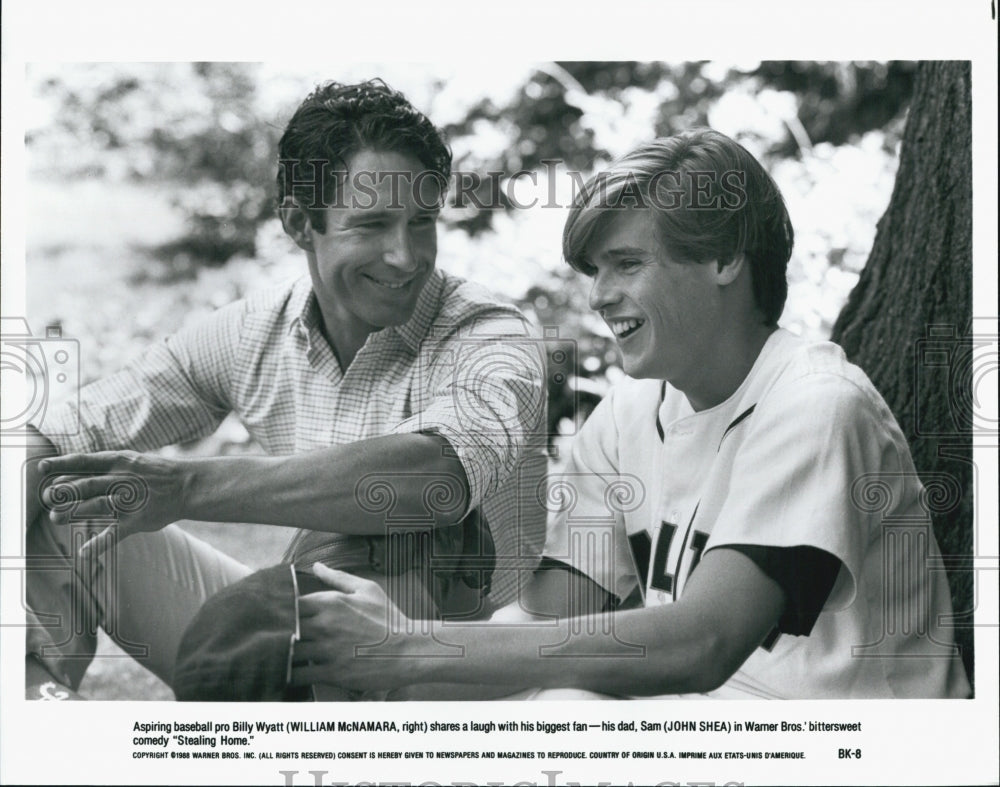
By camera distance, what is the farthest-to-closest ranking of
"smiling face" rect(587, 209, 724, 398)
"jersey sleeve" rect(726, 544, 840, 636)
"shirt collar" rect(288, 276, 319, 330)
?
"shirt collar" rect(288, 276, 319, 330) < "smiling face" rect(587, 209, 724, 398) < "jersey sleeve" rect(726, 544, 840, 636)

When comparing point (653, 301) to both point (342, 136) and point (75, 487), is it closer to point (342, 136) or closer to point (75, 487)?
point (342, 136)

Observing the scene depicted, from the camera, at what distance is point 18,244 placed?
3.56 m

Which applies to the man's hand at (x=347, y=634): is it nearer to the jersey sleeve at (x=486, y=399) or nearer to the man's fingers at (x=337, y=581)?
the man's fingers at (x=337, y=581)

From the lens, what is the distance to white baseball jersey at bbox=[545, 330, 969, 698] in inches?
132

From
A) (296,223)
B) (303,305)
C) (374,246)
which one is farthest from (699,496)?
(296,223)

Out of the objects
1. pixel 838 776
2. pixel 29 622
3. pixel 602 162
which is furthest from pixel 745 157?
pixel 29 622

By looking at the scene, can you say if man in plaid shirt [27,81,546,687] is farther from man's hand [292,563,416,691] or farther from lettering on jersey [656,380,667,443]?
lettering on jersey [656,380,667,443]

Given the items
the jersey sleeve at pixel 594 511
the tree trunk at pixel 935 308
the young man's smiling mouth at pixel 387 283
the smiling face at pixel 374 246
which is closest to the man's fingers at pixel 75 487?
the smiling face at pixel 374 246

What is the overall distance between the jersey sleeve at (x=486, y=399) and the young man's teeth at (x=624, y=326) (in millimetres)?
228

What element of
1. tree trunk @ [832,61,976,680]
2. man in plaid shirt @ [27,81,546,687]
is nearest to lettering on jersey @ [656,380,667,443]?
man in plaid shirt @ [27,81,546,687]

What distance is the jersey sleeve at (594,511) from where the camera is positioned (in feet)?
11.4

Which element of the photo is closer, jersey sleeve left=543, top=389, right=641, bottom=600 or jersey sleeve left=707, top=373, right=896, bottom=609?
jersey sleeve left=707, top=373, right=896, bottom=609

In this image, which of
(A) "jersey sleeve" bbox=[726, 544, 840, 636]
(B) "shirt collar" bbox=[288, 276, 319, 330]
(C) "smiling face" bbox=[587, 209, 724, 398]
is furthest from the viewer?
(B) "shirt collar" bbox=[288, 276, 319, 330]

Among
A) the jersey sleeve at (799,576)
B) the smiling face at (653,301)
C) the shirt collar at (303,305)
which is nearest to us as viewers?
the jersey sleeve at (799,576)
